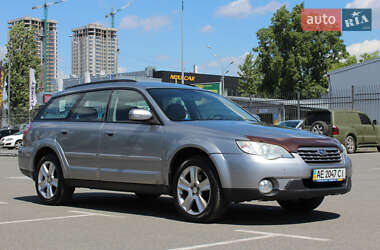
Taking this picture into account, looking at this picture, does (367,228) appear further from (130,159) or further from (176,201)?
(130,159)

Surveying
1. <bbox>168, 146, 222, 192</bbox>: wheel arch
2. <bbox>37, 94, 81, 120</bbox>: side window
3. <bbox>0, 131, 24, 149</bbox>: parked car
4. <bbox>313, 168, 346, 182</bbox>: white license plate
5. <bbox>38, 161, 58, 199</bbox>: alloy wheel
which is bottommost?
<bbox>0, 131, 24, 149</bbox>: parked car

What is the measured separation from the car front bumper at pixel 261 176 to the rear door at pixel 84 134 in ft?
7.37

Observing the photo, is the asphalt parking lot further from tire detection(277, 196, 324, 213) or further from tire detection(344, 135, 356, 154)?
tire detection(344, 135, 356, 154)

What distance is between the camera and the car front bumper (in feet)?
21.6

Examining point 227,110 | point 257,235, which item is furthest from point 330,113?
point 257,235

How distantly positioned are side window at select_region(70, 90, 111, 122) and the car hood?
1.66 meters

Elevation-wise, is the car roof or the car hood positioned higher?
the car roof

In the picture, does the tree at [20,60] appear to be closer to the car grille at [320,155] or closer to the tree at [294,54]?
the tree at [294,54]

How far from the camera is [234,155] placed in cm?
671

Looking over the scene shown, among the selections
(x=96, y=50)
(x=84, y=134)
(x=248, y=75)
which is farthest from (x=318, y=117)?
(x=96, y=50)

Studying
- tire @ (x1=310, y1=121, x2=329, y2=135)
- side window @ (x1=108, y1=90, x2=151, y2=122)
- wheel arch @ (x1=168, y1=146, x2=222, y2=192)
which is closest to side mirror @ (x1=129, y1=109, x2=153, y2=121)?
side window @ (x1=108, y1=90, x2=151, y2=122)

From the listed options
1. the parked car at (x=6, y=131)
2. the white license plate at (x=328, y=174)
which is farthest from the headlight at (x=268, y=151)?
the parked car at (x=6, y=131)

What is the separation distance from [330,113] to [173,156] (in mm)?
18040

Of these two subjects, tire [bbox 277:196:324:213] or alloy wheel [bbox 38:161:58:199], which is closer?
tire [bbox 277:196:324:213]
